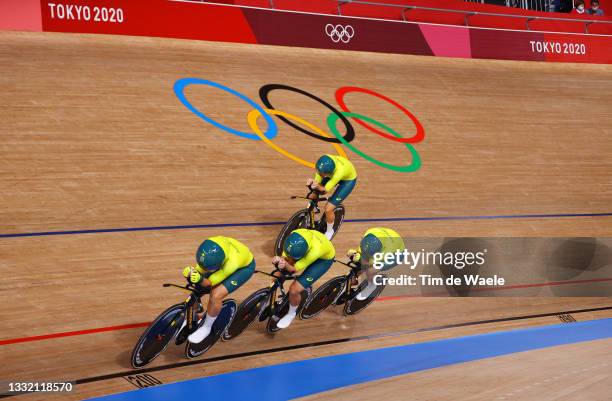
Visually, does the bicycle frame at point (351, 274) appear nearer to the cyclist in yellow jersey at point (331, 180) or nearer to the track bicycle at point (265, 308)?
the track bicycle at point (265, 308)

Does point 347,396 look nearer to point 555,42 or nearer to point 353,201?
point 353,201

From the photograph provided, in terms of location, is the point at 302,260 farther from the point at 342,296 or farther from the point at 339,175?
the point at 339,175

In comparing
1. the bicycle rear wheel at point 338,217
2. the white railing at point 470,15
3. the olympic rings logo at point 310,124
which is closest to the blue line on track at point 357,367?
the bicycle rear wheel at point 338,217

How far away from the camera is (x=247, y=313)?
4938 mm

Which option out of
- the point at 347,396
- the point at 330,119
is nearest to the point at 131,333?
the point at 347,396

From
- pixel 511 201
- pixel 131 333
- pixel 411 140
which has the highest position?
pixel 411 140

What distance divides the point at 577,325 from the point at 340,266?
1872 millimetres

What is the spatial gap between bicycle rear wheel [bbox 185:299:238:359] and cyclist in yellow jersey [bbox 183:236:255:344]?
45 mm

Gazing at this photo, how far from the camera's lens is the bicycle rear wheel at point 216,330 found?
4.62 meters

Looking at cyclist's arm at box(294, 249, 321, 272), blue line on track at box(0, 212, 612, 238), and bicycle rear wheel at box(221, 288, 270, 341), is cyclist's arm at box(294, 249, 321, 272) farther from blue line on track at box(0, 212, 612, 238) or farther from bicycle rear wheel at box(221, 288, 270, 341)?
blue line on track at box(0, 212, 612, 238)

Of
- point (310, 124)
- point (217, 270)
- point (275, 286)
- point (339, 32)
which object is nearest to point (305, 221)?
point (275, 286)

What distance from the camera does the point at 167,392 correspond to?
417 centimetres

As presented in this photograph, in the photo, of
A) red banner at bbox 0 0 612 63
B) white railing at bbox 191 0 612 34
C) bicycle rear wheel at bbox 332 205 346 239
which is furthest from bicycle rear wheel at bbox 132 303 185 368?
white railing at bbox 191 0 612 34

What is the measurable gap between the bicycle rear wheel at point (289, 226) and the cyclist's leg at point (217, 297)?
1325 mm
